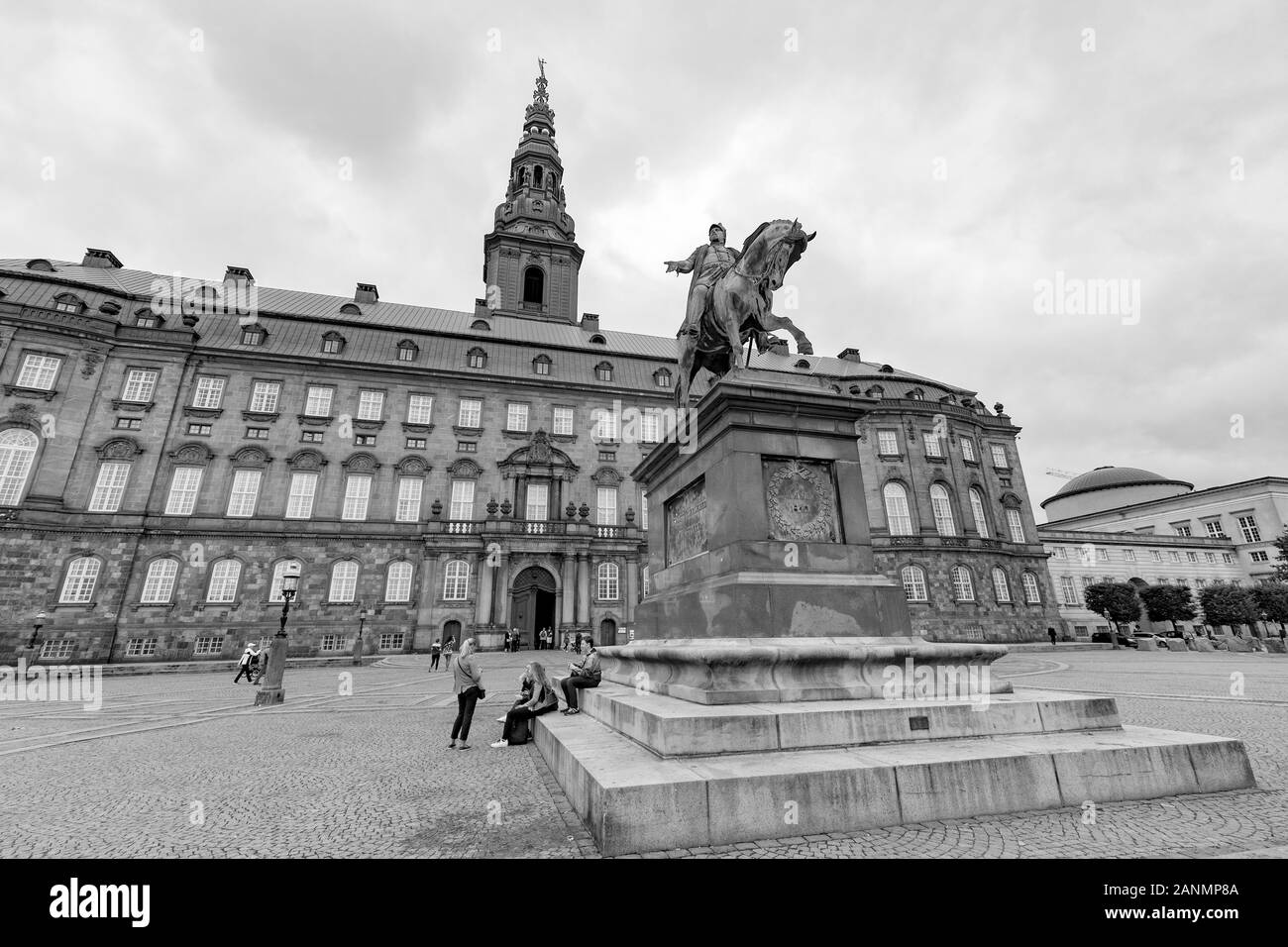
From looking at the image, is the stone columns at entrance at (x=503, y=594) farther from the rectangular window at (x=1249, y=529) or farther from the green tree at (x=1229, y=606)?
the rectangular window at (x=1249, y=529)

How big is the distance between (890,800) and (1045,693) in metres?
2.89

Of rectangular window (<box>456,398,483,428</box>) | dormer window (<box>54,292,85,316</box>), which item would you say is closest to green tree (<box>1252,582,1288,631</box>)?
rectangular window (<box>456,398,483,428</box>)

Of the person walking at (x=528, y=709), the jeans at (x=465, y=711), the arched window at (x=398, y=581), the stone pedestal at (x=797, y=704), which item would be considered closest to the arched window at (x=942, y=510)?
the arched window at (x=398, y=581)

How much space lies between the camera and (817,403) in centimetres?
644

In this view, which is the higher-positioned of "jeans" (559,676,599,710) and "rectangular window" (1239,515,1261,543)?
"rectangular window" (1239,515,1261,543)

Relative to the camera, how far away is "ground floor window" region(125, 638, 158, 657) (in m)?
27.0

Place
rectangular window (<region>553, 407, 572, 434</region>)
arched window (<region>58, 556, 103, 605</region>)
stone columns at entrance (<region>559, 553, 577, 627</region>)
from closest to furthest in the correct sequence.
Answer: arched window (<region>58, 556, 103, 605</region>), stone columns at entrance (<region>559, 553, 577, 627</region>), rectangular window (<region>553, 407, 572, 434</region>)

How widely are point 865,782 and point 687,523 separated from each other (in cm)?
413

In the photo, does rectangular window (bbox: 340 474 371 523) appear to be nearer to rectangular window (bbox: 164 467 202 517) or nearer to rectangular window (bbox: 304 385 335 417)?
rectangular window (bbox: 304 385 335 417)

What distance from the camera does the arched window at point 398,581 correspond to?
3086 cm

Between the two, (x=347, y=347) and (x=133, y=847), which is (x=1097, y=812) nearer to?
(x=133, y=847)

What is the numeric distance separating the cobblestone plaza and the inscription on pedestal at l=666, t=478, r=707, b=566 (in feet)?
10.0

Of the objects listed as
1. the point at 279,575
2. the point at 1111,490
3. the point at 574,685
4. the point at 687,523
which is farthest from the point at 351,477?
the point at 1111,490
